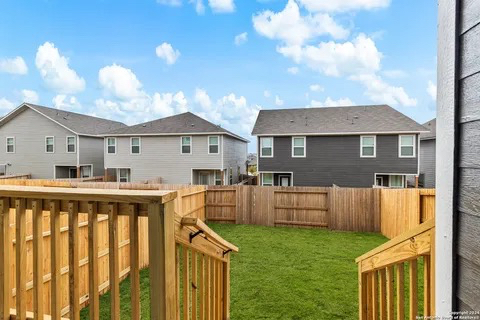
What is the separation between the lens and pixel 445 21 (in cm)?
111

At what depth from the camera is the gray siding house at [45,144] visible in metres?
18.5

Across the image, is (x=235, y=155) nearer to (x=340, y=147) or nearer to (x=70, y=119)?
(x=340, y=147)

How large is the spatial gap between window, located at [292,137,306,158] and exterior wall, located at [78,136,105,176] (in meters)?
14.1

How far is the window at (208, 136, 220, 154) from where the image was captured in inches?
647

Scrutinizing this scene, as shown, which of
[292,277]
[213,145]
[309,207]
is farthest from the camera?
[213,145]

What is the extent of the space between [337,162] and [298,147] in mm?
2211

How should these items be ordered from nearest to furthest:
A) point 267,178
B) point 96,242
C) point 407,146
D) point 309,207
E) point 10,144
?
1. point 96,242
2. point 309,207
3. point 407,146
4. point 267,178
5. point 10,144

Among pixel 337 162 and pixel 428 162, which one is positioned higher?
pixel 337 162

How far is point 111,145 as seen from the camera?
58.7 feet

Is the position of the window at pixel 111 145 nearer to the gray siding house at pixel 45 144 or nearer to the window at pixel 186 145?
the gray siding house at pixel 45 144

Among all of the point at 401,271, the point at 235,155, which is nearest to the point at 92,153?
the point at 235,155

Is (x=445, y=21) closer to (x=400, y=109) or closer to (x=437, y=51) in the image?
(x=437, y=51)

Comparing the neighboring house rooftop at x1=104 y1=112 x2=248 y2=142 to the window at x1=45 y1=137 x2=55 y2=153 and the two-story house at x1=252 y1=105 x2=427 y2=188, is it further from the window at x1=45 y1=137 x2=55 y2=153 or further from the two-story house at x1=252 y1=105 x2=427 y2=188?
the window at x1=45 y1=137 x2=55 y2=153

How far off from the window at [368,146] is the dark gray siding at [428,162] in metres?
6.19
